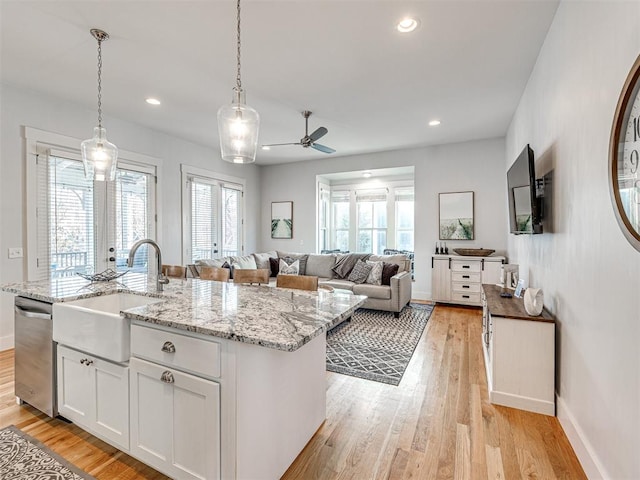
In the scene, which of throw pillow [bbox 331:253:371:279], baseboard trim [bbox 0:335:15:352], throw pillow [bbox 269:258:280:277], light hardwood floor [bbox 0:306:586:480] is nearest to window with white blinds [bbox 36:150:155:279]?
baseboard trim [bbox 0:335:15:352]

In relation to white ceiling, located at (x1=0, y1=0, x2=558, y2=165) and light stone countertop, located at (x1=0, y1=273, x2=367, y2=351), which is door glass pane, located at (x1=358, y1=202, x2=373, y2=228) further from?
light stone countertop, located at (x1=0, y1=273, x2=367, y2=351)

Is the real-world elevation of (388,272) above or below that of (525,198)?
below

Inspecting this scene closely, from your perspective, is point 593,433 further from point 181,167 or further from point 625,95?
point 181,167

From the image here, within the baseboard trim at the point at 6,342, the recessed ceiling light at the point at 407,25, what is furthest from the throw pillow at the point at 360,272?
the baseboard trim at the point at 6,342

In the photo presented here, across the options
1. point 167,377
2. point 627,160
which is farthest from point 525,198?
point 167,377

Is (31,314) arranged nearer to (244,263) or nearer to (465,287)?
(244,263)

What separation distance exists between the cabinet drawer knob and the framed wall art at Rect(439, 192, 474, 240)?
5.22 metres

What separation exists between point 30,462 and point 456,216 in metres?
5.84

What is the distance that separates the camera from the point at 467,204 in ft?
18.0

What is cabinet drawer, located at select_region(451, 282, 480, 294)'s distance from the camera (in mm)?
5121

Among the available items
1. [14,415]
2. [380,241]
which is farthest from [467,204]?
[14,415]

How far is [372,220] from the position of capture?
7.47 m

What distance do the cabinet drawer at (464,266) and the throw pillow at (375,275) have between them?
4.28 ft

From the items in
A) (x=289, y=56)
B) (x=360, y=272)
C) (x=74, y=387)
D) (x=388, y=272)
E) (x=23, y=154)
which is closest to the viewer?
(x=74, y=387)
